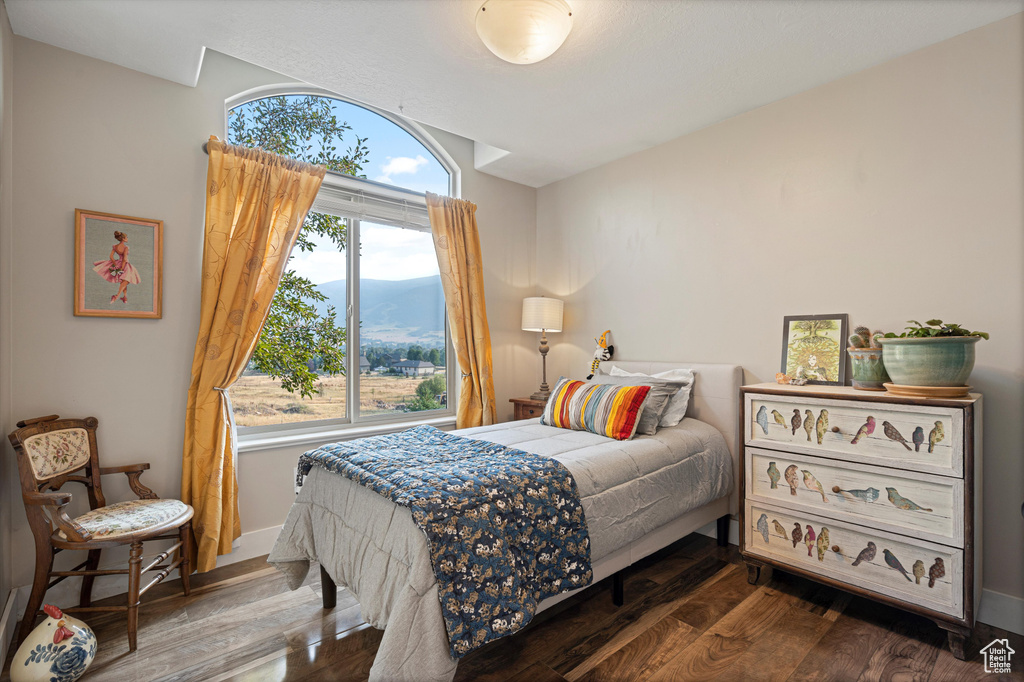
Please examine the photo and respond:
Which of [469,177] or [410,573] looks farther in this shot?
[469,177]

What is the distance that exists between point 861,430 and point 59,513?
331cm

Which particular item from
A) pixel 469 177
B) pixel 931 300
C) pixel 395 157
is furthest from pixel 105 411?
pixel 931 300

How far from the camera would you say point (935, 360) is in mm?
1919

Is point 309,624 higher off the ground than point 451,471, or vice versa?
point 451,471

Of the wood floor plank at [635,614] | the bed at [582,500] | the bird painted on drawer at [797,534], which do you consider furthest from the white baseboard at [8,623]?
the bird painted on drawer at [797,534]

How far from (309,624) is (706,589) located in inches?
72.1

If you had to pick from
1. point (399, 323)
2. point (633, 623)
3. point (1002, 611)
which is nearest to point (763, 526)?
point (633, 623)

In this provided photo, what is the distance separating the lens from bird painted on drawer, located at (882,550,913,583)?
6.39 feet

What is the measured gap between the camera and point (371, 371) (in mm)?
3432

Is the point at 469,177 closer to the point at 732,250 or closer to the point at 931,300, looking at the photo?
the point at 732,250

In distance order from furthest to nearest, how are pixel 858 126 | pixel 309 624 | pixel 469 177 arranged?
1. pixel 469 177
2. pixel 858 126
3. pixel 309 624

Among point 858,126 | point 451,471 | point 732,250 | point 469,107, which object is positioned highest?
point 469,107

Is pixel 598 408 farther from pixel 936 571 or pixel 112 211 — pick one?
pixel 112 211

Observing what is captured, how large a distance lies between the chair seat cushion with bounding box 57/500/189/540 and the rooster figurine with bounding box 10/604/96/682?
305 millimetres
